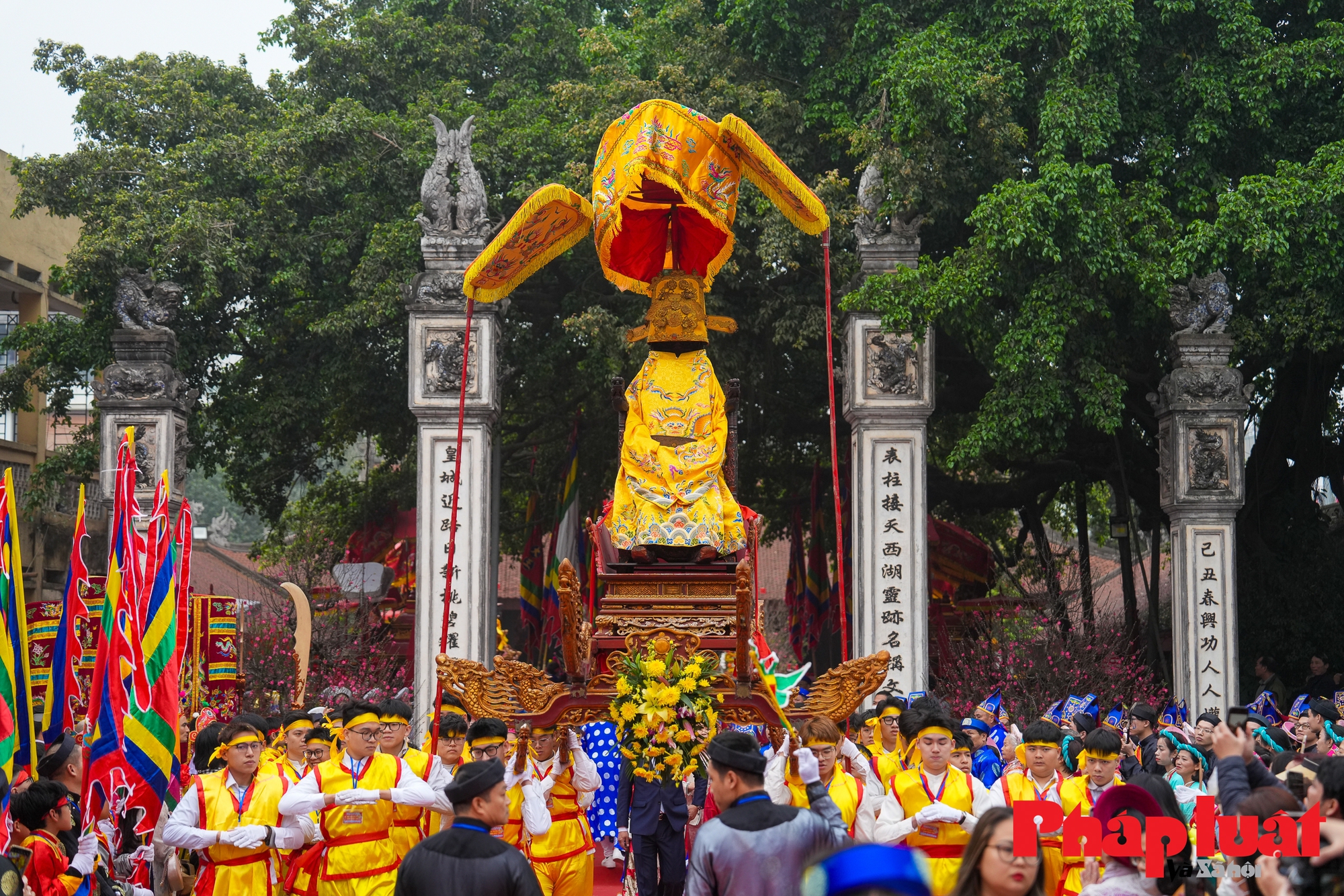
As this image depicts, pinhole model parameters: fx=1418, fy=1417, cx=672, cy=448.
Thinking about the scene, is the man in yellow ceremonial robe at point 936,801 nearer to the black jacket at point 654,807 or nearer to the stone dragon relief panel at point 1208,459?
the black jacket at point 654,807

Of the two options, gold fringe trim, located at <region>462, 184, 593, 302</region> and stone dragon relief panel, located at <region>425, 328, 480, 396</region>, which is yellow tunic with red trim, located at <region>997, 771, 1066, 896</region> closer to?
gold fringe trim, located at <region>462, 184, 593, 302</region>

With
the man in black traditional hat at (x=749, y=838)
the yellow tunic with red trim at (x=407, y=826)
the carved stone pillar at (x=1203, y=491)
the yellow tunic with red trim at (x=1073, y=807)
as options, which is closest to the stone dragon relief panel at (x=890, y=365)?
the carved stone pillar at (x=1203, y=491)

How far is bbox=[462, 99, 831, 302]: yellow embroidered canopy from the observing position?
10.5 metres

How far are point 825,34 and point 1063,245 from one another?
14.8ft

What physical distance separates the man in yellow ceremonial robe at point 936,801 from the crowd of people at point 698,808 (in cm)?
1

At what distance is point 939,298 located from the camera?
44.9ft

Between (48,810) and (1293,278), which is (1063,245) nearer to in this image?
(1293,278)

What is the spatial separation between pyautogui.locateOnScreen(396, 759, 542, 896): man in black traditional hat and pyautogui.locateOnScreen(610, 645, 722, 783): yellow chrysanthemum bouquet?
3.22 meters

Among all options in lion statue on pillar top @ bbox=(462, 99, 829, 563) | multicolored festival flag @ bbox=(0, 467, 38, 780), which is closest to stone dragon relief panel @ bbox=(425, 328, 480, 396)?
lion statue on pillar top @ bbox=(462, 99, 829, 563)

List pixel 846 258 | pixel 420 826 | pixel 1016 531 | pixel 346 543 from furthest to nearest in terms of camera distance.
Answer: pixel 1016 531
pixel 346 543
pixel 846 258
pixel 420 826

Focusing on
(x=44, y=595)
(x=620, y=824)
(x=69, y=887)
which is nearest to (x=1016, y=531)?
(x=44, y=595)

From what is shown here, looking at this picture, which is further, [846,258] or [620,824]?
[846,258]

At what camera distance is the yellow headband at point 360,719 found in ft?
23.2

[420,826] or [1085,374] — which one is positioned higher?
[1085,374]
